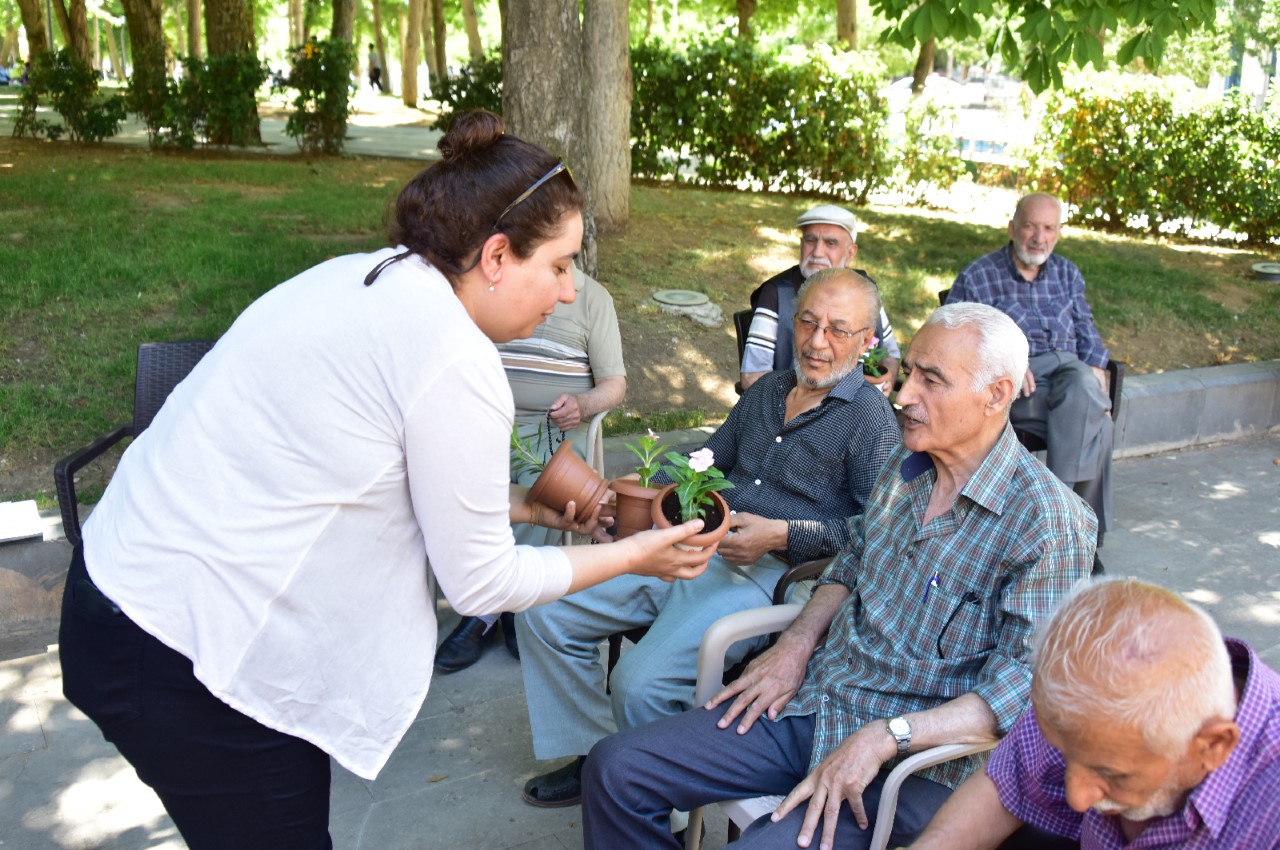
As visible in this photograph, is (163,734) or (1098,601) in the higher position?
(1098,601)

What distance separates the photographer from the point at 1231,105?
35.7 ft

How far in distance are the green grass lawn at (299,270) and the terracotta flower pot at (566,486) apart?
119 inches

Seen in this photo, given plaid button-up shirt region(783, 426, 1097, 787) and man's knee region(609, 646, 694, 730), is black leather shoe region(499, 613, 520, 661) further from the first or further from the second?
plaid button-up shirt region(783, 426, 1097, 787)

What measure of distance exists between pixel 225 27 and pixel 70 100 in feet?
6.40

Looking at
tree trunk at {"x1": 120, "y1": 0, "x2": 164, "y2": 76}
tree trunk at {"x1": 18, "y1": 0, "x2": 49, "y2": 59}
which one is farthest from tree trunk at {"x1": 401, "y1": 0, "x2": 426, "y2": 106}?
tree trunk at {"x1": 120, "y1": 0, "x2": 164, "y2": 76}

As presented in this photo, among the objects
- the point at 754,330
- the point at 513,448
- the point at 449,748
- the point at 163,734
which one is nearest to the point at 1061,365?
the point at 754,330

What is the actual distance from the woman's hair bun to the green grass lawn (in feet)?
→ 11.8

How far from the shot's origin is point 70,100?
13070 mm

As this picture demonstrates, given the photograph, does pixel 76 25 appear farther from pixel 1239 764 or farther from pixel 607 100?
pixel 1239 764

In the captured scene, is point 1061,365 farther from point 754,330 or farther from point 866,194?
point 866,194

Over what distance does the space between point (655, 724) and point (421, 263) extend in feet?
4.18

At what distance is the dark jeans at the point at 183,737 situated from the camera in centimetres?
184

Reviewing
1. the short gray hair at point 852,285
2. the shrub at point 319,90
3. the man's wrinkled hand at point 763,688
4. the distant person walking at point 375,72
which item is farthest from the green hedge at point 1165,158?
the distant person walking at point 375,72

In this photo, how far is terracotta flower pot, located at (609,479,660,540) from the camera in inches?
107
